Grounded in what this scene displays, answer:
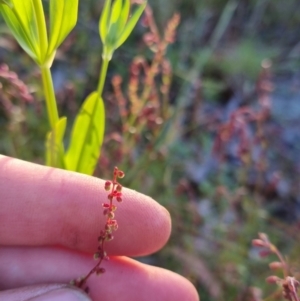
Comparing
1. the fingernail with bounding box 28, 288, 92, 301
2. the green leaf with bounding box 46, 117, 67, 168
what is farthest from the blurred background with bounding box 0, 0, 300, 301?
the fingernail with bounding box 28, 288, 92, 301

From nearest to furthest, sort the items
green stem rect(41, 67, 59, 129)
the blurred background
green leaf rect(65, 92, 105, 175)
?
green stem rect(41, 67, 59, 129) → green leaf rect(65, 92, 105, 175) → the blurred background

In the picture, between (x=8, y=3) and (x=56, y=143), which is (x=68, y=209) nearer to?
(x=56, y=143)

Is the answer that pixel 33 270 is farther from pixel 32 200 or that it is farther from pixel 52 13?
pixel 52 13

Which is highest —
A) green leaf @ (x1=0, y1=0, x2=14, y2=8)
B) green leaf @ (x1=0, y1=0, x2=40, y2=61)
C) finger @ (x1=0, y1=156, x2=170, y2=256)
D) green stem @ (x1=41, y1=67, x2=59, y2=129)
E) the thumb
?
green leaf @ (x1=0, y1=0, x2=14, y2=8)

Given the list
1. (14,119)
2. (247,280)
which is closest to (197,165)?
(247,280)

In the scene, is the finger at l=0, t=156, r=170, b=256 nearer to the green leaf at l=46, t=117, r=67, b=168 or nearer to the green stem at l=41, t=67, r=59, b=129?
the green leaf at l=46, t=117, r=67, b=168

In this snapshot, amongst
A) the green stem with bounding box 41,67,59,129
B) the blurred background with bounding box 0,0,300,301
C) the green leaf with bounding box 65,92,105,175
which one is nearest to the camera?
the green stem with bounding box 41,67,59,129
